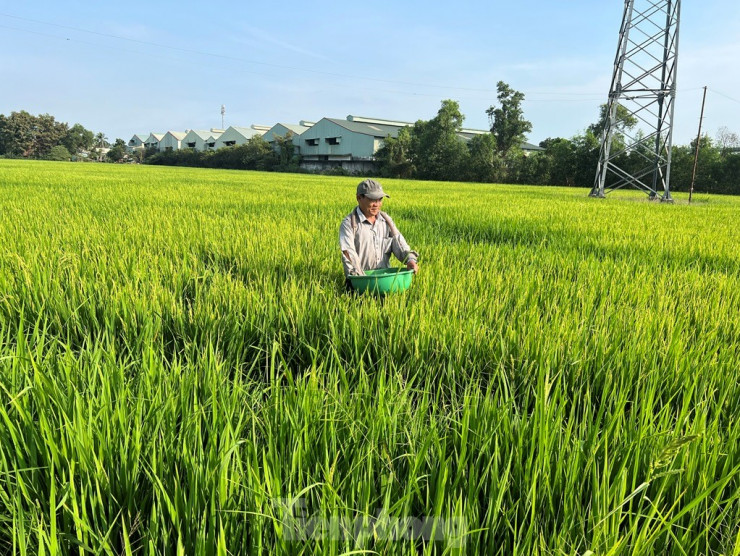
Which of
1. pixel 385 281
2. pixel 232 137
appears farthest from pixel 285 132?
pixel 385 281

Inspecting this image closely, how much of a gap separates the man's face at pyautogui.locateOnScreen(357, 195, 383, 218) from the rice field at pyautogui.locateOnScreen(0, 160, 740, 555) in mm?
454

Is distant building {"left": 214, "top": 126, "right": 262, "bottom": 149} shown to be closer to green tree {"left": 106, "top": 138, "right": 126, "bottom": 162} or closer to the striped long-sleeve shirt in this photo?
green tree {"left": 106, "top": 138, "right": 126, "bottom": 162}

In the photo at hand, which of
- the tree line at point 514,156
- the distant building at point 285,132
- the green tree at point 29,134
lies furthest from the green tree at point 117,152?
the tree line at point 514,156

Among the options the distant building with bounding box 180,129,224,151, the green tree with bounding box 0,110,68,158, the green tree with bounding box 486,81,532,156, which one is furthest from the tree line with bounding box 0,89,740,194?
the green tree with bounding box 0,110,68,158

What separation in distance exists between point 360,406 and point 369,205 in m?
1.43

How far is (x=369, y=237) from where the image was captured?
96.8 inches

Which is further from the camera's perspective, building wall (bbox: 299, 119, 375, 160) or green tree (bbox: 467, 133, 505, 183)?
building wall (bbox: 299, 119, 375, 160)

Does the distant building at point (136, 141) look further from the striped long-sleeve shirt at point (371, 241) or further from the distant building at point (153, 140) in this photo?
the striped long-sleeve shirt at point (371, 241)

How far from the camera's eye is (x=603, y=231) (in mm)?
4883

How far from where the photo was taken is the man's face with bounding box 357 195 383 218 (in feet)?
7.63

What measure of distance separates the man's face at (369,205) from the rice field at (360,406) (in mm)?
454

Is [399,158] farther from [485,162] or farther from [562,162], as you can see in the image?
[562,162]

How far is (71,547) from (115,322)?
50.2 inches

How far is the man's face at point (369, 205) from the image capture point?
2.32 m
